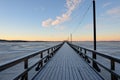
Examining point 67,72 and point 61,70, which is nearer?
point 67,72

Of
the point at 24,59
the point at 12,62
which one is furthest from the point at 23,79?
the point at 12,62

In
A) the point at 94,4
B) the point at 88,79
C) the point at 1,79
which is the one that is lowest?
the point at 1,79

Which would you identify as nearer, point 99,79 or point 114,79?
point 114,79

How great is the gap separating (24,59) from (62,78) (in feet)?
6.15

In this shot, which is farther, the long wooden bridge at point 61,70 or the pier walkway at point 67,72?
the pier walkway at point 67,72

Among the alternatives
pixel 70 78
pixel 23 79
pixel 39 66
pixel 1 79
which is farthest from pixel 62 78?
pixel 1 79

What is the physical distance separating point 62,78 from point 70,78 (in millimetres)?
279

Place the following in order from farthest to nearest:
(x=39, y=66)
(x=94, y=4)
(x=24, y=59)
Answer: (x=94, y=4), (x=39, y=66), (x=24, y=59)

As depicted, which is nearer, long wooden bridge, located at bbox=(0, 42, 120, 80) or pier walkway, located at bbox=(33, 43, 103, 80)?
long wooden bridge, located at bbox=(0, 42, 120, 80)

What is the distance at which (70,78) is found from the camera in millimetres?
6035

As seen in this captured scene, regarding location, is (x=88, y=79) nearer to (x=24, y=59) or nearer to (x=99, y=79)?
(x=99, y=79)

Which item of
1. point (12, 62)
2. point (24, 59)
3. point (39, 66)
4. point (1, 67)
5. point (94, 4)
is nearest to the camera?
point (1, 67)

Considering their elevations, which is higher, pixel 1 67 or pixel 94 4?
pixel 94 4

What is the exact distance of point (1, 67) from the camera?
10.5ft
